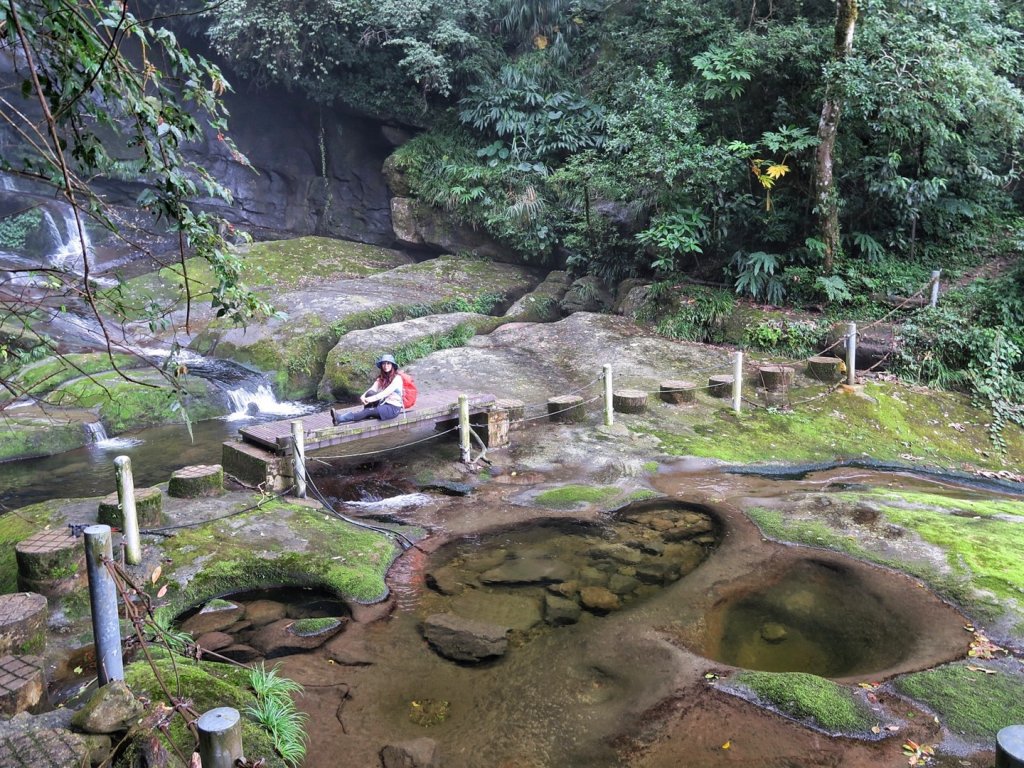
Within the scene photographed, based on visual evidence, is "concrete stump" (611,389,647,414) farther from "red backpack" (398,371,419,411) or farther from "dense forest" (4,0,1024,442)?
"dense forest" (4,0,1024,442)

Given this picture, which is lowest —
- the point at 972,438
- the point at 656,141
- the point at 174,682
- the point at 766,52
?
the point at 972,438

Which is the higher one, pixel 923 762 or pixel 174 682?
pixel 174 682

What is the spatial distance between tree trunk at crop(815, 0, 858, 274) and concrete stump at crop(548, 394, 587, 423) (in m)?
6.74

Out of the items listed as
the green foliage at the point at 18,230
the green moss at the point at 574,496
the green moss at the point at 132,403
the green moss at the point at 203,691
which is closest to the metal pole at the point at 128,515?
the green moss at the point at 203,691

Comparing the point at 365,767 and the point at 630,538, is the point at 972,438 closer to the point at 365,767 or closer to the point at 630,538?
the point at 630,538

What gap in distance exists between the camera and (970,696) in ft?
16.0

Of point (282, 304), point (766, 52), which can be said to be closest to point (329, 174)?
point (282, 304)

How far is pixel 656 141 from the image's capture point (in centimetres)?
1449

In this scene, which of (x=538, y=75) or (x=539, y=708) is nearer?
(x=539, y=708)

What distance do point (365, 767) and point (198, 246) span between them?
3.14 m

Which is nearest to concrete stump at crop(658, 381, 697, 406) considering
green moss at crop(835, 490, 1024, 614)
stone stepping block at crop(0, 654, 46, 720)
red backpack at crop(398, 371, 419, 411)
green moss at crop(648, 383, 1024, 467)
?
green moss at crop(648, 383, 1024, 467)

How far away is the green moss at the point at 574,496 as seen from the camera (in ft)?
27.6

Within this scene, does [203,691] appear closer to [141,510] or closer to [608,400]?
[141,510]

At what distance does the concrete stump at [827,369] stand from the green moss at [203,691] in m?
10.0
